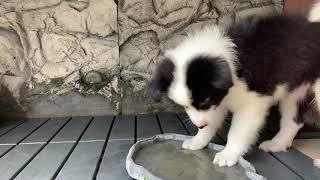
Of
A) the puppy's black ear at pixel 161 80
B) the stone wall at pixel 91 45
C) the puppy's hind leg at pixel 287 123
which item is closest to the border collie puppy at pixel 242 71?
the puppy's black ear at pixel 161 80

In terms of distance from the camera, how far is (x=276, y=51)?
2217 millimetres

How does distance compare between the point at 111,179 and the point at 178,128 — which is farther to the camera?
the point at 178,128

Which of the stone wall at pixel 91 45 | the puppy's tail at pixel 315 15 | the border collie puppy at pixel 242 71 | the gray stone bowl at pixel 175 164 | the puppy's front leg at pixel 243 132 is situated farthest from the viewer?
the stone wall at pixel 91 45

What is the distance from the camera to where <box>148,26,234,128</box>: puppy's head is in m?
1.99

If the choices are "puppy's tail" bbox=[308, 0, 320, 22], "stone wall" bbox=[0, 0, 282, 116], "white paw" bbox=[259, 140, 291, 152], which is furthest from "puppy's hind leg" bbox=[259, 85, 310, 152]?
"stone wall" bbox=[0, 0, 282, 116]

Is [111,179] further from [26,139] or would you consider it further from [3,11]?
[3,11]

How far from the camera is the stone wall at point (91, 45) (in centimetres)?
358

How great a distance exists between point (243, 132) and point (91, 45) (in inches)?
73.3

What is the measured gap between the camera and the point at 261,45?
87.4 inches

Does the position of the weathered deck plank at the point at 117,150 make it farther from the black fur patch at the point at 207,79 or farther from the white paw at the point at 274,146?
the white paw at the point at 274,146

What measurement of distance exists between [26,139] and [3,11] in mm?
1325

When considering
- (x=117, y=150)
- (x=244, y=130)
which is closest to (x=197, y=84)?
(x=244, y=130)

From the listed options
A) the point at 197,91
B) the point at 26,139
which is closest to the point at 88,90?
the point at 26,139

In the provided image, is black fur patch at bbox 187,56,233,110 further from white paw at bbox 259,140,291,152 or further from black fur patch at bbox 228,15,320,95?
white paw at bbox 259,140,291,152
